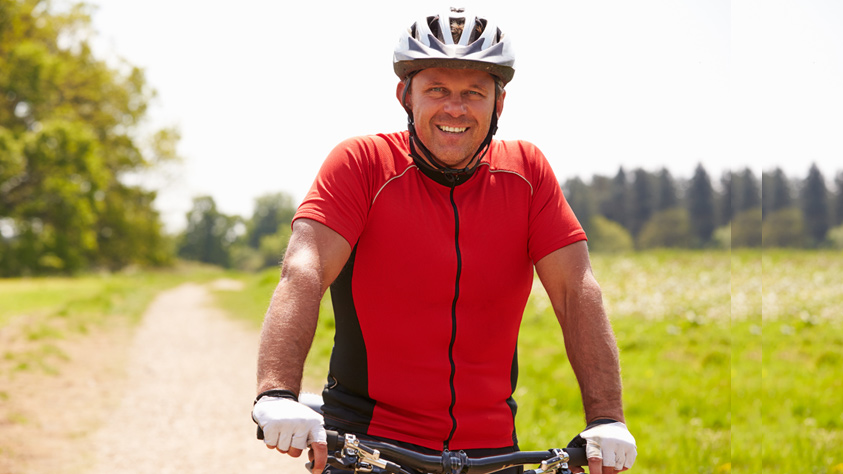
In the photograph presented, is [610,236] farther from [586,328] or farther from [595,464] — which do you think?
[595,464]

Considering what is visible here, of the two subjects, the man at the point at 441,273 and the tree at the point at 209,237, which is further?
the tree at the point at 209,237

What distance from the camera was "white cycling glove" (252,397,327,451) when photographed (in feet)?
6.61

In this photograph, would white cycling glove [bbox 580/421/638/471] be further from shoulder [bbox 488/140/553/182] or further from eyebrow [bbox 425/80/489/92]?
eyebrow [bbox 425/80/489/92]

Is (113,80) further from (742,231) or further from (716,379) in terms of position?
(716,379)

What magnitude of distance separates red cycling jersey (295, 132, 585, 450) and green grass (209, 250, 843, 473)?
15.4 inches

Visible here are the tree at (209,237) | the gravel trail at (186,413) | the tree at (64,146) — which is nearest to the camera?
the gravel trail at (186,413)

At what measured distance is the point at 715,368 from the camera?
1009 cm

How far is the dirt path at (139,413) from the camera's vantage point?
23.0 feet

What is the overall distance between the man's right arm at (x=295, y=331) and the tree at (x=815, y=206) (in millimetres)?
18866

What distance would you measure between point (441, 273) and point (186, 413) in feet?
24.2

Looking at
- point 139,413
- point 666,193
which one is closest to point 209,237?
point 666,193

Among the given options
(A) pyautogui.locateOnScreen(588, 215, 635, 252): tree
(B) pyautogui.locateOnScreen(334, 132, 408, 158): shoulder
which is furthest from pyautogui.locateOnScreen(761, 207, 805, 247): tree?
(B) pyautogui.locateOnScreen(334, 132, 408, 158): shoulder

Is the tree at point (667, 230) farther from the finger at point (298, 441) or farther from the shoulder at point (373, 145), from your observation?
the finger at point (298, 441)

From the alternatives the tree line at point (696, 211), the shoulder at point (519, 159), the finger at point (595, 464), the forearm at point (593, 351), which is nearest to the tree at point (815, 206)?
the tree line at point (696, 211)
